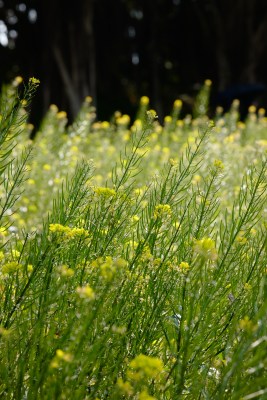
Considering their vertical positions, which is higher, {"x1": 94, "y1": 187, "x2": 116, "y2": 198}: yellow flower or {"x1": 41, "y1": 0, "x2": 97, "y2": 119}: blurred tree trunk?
{"x1": 41, "y1": 0, "x2": 97, "y2": 119}: blurred tree trunk

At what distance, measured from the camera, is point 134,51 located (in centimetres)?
1393

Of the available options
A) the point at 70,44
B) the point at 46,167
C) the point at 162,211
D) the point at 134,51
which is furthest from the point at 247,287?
the point at 134,51

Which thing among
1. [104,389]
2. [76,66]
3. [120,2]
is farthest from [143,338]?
[120,2]

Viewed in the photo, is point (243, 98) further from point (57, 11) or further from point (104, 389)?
point (104, 389)

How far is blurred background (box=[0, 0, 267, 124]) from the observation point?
441 inches

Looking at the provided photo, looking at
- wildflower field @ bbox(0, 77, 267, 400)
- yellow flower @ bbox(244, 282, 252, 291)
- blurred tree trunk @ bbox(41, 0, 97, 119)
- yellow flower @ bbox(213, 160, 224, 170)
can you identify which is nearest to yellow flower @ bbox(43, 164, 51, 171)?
wildflower field @ bbox(0, 77, 267, 400)

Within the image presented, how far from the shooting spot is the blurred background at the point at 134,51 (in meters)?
11.2

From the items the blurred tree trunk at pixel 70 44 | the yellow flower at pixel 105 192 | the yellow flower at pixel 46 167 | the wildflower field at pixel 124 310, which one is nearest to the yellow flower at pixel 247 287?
the wildflower field at pixel 124 310

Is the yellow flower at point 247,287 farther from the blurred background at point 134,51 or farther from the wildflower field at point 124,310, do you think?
the blurred background at point 134,51

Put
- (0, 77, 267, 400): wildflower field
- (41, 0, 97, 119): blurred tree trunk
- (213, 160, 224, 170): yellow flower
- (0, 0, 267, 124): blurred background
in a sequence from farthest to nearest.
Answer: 1. (0, 0, 267, 124): blurred background
2. (41, 0, 97, 119): blurred tree trunk
3. (213, 160, 224, 170): yellow flower
4. (0, 77, 267, 400): wildflower field

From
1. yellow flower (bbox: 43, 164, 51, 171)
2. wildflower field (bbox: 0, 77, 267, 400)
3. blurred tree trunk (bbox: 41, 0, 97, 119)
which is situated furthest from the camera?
blurred tree trunk (bbox: 41, 0, 97, 119)

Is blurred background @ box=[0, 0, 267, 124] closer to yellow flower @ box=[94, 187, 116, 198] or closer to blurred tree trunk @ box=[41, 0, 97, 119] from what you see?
blurred tree trunk @ box=[41, 0, 97, 119]

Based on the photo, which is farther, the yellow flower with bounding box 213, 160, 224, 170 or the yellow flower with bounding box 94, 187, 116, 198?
the yellow flower with bounding box 213, 160, 224, 170

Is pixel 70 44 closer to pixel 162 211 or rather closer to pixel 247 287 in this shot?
pixel 162 211
